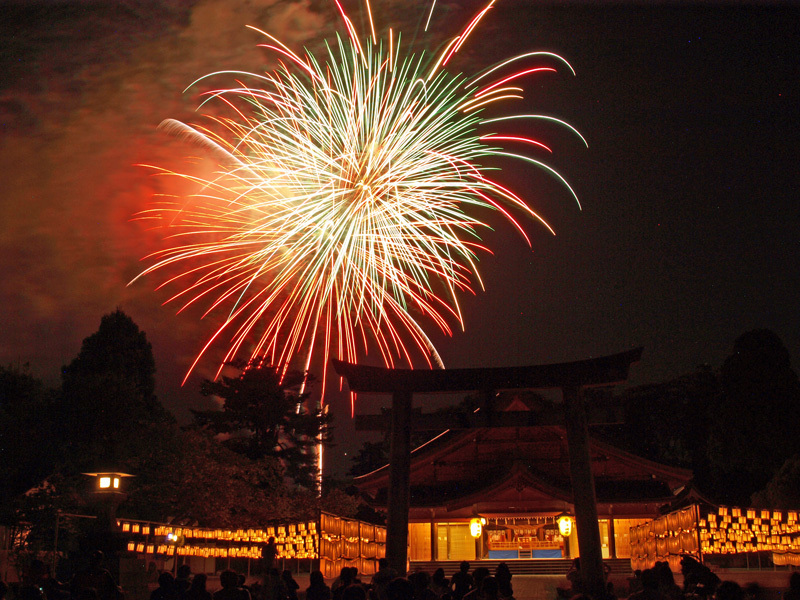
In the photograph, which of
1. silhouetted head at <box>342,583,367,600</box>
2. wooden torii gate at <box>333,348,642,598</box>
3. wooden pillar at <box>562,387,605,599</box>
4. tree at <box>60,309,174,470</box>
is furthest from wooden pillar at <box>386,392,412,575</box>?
tree at <box>60,309,174,470</box>

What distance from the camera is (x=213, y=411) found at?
34.6 meters

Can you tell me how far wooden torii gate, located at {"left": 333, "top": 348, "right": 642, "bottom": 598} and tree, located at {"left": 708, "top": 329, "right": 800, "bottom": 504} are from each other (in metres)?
21.6

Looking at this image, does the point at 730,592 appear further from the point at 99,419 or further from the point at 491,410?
the point at 99,419

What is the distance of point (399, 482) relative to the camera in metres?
15.4

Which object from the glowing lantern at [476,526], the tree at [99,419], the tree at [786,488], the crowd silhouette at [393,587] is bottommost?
the crowd silhouette at [393,587]

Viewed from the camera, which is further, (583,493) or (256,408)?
(256,408)

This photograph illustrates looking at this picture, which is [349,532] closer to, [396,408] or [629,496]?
[396,408]

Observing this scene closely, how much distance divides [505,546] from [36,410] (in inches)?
726

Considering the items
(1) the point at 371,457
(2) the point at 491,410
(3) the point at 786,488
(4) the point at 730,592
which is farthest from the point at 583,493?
(1) the point at 371,457

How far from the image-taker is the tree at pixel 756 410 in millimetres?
32750

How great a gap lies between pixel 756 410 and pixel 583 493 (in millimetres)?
22671

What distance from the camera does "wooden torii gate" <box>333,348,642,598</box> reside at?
14.7 m

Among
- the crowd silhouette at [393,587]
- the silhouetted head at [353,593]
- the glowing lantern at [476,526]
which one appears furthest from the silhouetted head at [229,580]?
the glowing lantern at [476,526]

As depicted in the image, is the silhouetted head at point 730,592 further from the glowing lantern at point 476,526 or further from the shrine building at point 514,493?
the glowing lantern at point 476,526
